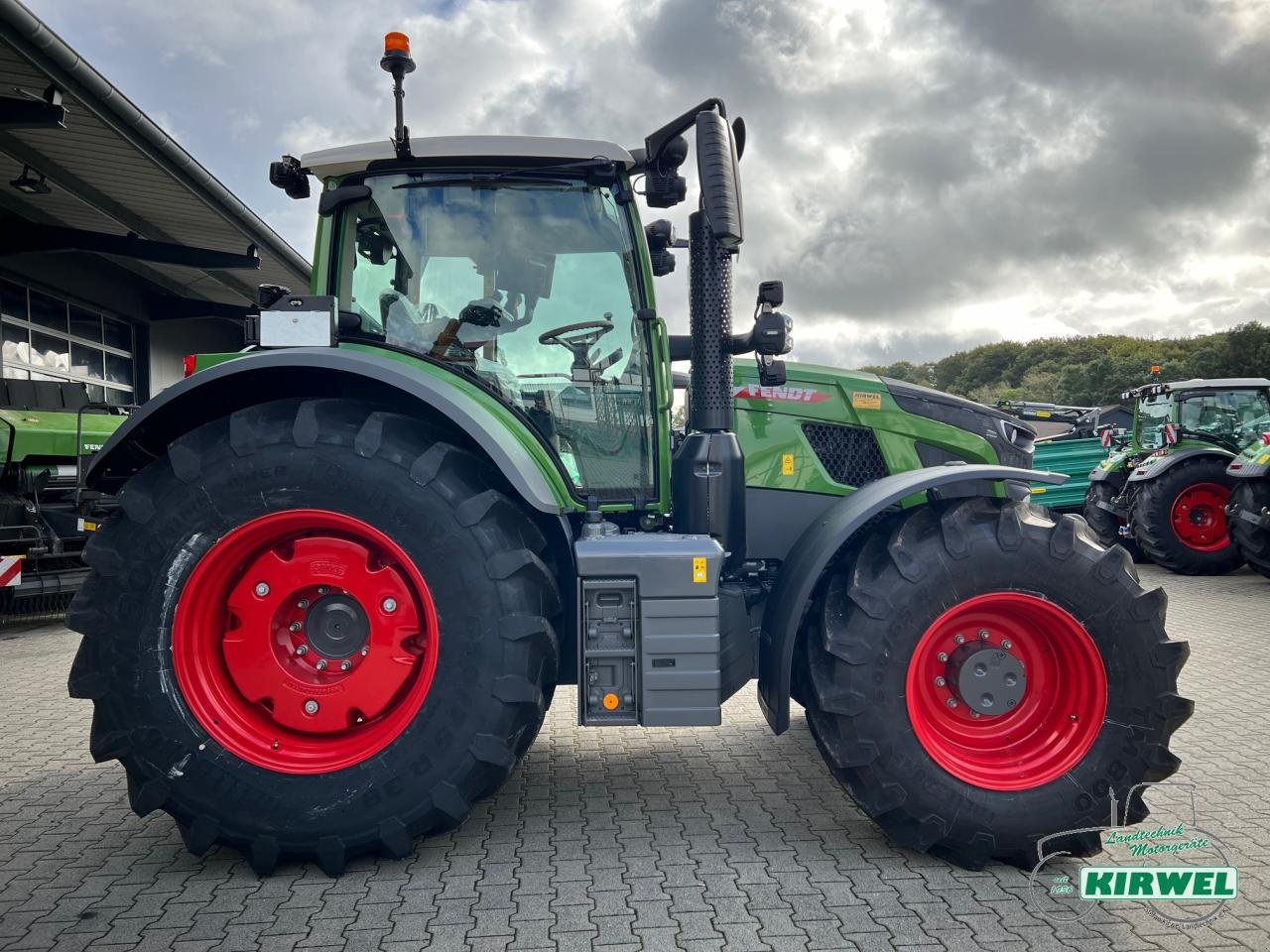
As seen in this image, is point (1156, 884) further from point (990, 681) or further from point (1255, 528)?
point (1255, 528)

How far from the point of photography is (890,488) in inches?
119

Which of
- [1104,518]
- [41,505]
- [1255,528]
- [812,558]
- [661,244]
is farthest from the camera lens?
[1104,518]

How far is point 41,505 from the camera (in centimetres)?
739

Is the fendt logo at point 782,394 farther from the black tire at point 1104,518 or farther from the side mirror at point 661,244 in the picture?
the black tire at point 1104,518

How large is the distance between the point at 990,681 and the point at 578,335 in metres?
1.86

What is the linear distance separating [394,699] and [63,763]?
2150 mm

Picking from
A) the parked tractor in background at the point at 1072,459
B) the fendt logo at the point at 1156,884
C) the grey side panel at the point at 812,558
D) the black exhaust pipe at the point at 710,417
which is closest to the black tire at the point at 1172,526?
the parked tractor in background at the point at 1072,459

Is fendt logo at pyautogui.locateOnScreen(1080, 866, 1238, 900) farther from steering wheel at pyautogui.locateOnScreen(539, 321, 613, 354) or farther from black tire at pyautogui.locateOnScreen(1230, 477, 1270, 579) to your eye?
black tire at pyautogui.locateOnScreen(1230, 477, 1270, 579)

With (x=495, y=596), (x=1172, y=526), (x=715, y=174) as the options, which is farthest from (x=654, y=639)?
(x=1172, y=526)

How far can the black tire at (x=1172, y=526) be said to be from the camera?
1051cm

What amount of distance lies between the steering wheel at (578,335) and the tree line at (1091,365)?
91.4 ft

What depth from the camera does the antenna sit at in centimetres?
300

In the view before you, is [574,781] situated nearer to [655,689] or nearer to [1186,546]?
[655,689]

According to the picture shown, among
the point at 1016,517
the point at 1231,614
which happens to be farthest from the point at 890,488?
the point at 1231,614
